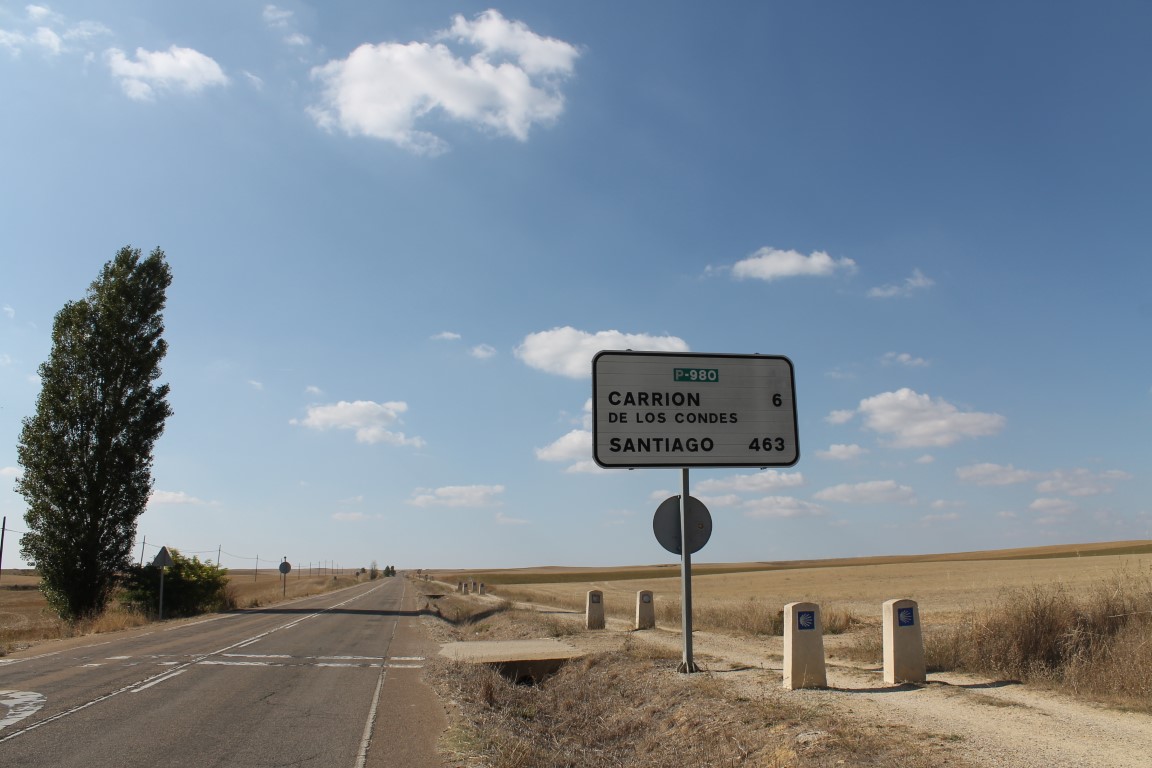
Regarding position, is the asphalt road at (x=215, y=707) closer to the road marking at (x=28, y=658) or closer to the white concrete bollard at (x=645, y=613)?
the road marking at (x=28, y=658)

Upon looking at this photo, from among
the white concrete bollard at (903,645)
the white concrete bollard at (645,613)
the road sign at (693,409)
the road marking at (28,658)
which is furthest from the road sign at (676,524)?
the road marking at (28,658)

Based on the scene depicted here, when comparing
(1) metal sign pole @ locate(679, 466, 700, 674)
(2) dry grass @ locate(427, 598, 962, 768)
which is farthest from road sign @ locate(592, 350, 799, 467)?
(2) dry grass @ locate(427, 598, 962, 768)

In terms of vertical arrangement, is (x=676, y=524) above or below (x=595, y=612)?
above

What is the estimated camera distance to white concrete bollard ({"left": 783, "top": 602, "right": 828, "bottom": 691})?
955cm

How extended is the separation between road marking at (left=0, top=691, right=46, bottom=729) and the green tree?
2457 centimetres

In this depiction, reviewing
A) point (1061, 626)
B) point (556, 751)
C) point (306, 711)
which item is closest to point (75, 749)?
point (306, 711)

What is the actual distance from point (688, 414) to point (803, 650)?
12.2ft

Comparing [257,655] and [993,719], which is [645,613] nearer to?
[257,655]

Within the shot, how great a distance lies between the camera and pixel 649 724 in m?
9.05

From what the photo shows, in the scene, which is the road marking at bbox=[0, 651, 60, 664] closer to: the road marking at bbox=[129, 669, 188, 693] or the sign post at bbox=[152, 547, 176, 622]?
the road marking at bbox=[129, 669, 188, 693]

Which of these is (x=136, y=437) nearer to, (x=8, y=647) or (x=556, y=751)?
(x=8, y=647)

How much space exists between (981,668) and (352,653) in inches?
521

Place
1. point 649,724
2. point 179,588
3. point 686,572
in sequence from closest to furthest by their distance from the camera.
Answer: point 649,724
point 686,572
point 179,588

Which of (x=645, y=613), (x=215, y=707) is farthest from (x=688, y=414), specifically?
(x=645, y=613)
